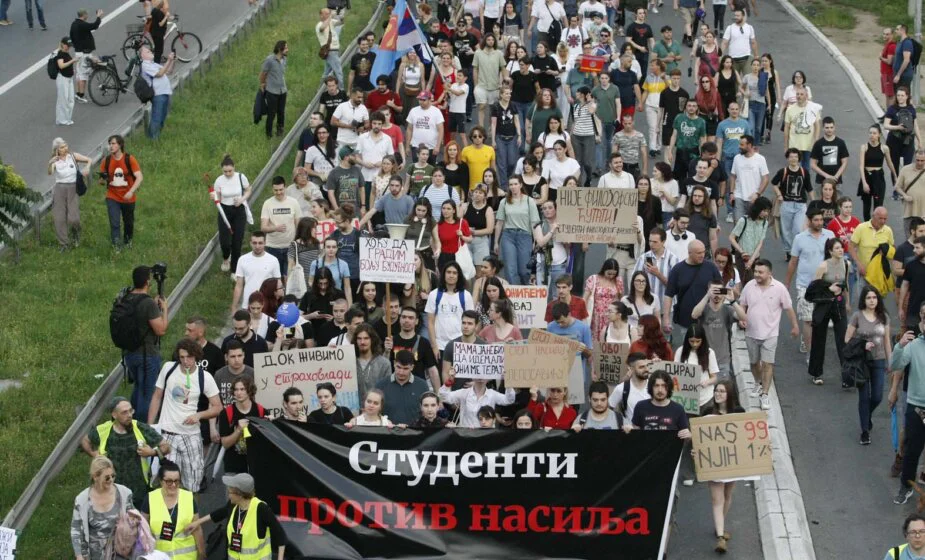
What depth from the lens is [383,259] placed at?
18562mm

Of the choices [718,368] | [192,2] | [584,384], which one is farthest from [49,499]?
[192,2]

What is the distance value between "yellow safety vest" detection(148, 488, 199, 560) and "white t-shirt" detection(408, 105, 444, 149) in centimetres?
1077

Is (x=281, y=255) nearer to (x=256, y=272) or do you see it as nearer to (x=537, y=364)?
(x=256, y=272)

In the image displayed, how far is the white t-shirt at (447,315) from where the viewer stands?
18125 mm

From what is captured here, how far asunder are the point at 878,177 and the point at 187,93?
43.9 ft

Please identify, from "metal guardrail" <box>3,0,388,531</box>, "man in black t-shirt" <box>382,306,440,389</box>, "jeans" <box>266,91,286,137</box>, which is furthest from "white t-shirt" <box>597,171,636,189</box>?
"jeans" <box>266,91,286,137</box>

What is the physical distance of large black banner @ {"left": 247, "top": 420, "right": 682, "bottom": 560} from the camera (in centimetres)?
1510

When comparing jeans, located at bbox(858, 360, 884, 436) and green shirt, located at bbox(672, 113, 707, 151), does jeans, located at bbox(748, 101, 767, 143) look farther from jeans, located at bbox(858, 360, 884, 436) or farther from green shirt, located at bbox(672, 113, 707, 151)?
jeans, located at bbox(858, 360, 884, 436)

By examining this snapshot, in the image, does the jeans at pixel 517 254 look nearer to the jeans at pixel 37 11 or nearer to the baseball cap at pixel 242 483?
the baseball cap at pixel 242 483

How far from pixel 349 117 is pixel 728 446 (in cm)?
1069

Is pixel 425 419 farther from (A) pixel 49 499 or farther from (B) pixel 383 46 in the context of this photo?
(B) pixel 383 46

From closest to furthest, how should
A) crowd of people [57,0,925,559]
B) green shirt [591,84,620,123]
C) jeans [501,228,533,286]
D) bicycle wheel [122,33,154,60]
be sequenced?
crowd of people [57,0,925,559]
jeans [501,228,533,286]
green shirt [591,84,620,123]
bicycle wheel [122,33,154,60]

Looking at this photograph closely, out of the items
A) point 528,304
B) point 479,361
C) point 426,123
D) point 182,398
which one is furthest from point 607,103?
point 182,398

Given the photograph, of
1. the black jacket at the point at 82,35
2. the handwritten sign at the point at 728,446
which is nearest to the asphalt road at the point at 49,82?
the black jacket at the point at 82,35
